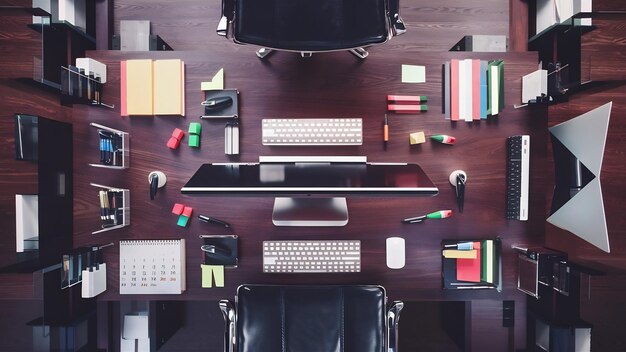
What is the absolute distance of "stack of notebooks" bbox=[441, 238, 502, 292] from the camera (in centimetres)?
160

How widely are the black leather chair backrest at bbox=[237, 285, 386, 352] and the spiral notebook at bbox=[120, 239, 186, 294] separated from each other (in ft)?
1.19

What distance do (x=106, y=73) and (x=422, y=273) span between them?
1.89 m

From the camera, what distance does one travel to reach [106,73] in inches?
64.2

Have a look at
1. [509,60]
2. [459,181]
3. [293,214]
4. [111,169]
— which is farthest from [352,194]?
[111,169]

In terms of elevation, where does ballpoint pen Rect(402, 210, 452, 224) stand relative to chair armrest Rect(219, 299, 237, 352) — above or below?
above

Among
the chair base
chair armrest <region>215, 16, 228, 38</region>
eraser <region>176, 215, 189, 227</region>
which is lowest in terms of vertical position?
eraser <region>176, 215, 189, 227</region>

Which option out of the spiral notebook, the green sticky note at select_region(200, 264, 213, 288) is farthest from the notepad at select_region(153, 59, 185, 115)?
the green sticky note at select_region(200, 264, 213, 288)

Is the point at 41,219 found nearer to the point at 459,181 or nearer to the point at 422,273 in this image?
the point at 422,273

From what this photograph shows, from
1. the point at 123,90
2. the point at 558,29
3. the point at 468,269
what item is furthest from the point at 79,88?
the point at 558,29

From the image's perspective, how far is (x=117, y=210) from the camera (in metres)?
1.57

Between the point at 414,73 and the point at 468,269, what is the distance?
1018 mm

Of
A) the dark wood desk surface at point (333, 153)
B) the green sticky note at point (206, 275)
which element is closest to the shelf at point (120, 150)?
the dark wood desk surface at point (333, 153)

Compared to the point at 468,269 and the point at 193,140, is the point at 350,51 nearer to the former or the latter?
the point at 193,140

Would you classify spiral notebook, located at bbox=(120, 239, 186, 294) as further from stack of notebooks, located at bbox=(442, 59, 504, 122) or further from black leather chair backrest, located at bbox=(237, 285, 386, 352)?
stack of notebooks, located at bbox=(442, 59, 504, 122)
